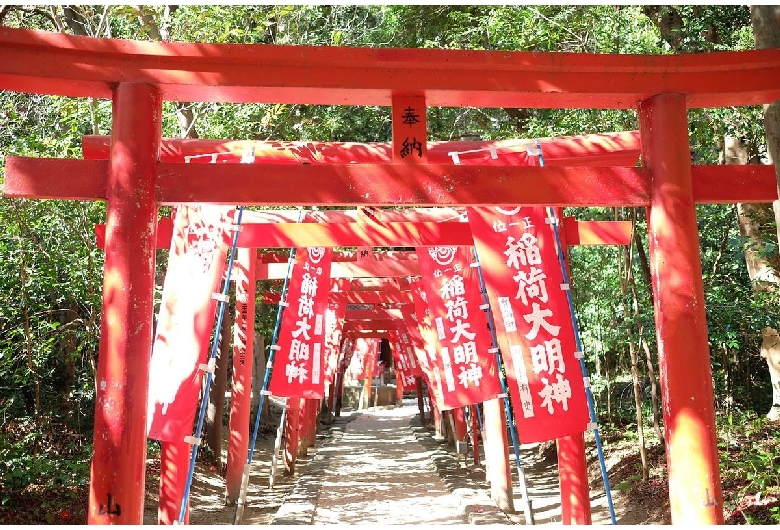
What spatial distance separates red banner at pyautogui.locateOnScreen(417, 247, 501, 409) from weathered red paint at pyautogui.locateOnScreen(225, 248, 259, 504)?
2622 mm

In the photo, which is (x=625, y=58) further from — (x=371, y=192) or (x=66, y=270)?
(x=66, y=270)

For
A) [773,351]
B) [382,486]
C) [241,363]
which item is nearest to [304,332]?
[241,363]

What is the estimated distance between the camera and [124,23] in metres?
11.7

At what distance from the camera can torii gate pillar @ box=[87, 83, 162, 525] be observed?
416 centimetres

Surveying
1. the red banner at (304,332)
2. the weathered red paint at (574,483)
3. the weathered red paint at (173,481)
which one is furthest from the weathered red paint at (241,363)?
the weathered red paint at (574,483)

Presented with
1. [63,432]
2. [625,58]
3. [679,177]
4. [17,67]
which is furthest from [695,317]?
[63,432]

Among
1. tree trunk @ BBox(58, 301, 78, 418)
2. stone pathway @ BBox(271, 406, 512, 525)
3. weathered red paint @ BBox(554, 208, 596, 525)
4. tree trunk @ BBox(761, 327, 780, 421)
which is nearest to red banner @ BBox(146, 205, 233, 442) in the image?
weathered red paint @ BBox(554, 208, 596, 525)

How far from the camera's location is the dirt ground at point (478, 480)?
9.16 m

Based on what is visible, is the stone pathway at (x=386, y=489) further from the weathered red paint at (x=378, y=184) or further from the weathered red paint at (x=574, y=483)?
the weathered red paint at (x=378, y=184)

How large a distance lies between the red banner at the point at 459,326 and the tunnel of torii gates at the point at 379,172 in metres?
3.21

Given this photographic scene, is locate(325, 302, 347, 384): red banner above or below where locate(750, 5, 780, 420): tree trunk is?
below

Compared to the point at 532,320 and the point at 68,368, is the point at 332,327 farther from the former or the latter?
the point at 532,320

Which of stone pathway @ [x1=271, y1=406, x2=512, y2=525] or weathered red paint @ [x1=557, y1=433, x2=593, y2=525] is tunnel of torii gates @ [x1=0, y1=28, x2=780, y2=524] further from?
stone pathway @ [x1=271, y1=406, x2=512, y2=525]

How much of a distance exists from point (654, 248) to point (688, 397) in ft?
3.19
